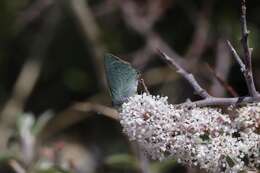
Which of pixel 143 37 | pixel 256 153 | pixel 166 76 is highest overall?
pixel 143 37

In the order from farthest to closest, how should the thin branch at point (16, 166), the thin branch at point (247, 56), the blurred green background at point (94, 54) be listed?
1. the blurred green background at point (94, 54)
2. the thin branch at point (16, 166)
3. the thin branch at point (247, 56)

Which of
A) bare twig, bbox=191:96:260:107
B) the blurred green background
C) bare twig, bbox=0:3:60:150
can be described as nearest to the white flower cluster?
bare twig, bbox=191:96:260:107

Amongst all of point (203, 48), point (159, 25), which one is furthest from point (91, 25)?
point (203, 48)

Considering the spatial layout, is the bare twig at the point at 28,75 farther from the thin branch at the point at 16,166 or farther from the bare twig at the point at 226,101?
the bare twig at the point at 226,101

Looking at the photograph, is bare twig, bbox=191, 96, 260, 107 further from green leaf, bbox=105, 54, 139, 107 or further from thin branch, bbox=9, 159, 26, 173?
thin branch, bbox=9, 159, 26, 173

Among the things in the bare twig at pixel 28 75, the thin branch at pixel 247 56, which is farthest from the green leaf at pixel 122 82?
the bare twig at pixel 28 75

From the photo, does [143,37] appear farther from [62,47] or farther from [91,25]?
[62,47]

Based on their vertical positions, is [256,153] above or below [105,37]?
below
